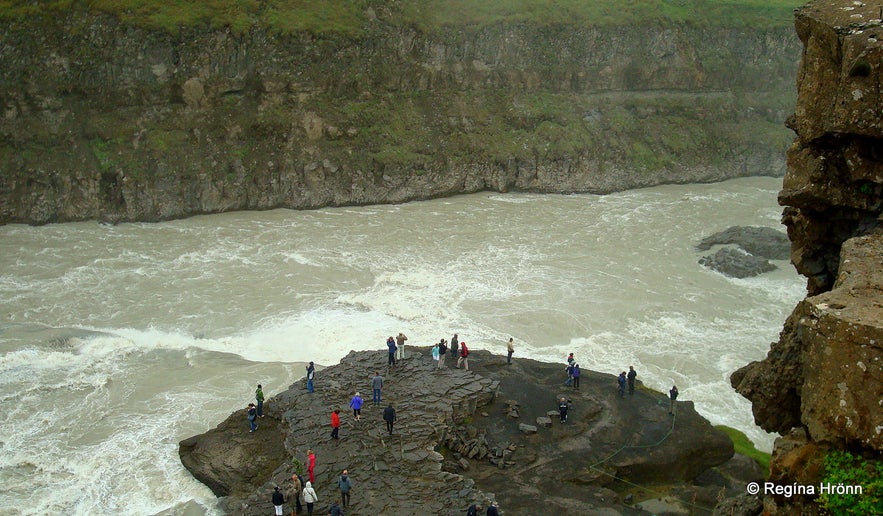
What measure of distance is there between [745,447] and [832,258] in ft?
43.2

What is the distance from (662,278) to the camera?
50.1 metres

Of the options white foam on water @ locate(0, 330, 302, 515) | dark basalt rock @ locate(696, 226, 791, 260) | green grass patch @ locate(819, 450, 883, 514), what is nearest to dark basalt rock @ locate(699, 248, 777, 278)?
dark basalt rock @ locate(696, 226, 791, 260)

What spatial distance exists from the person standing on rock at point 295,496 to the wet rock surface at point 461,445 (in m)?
0.69

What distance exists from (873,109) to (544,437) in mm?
15500

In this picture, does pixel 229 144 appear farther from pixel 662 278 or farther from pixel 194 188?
pixel 662 278

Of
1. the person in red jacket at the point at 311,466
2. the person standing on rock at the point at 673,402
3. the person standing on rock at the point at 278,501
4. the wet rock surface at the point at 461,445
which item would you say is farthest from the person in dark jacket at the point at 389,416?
the person standing on rock at the point at 673,402

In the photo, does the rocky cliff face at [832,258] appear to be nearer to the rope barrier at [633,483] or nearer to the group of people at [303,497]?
the rope barrier at [633,483]

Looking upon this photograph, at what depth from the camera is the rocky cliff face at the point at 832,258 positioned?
13.4 metres

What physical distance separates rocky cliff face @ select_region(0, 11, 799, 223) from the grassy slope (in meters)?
1.07

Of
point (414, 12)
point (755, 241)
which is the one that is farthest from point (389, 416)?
point (414, 12)

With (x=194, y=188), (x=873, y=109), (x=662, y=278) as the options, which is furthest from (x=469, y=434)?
(x=194, y=188)

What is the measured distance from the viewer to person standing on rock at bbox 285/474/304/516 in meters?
23.1

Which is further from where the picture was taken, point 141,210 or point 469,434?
point 141,210

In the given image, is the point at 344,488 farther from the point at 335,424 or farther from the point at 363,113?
the point at 363,113
